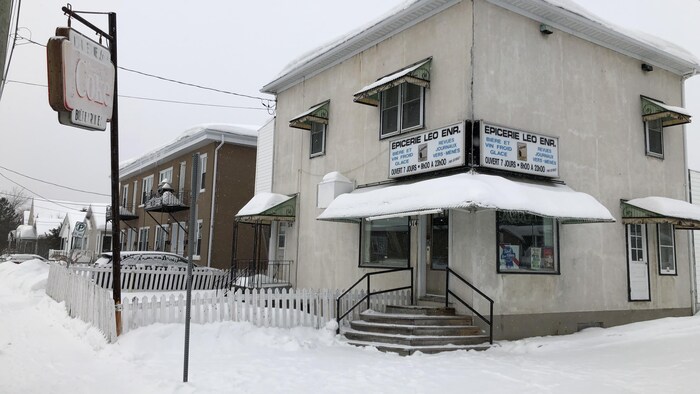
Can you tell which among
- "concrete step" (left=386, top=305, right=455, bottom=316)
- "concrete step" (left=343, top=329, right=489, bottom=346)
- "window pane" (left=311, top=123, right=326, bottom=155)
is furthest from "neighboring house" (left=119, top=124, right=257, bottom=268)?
"concrete step" (left=343, top=329, right=489, bottom=346)

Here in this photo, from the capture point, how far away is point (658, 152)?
1530cm

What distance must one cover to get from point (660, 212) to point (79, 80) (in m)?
A: 12.7

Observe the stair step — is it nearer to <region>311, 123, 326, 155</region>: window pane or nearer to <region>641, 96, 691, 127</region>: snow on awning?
<region>311, 123, 326, 155</region>: window pane

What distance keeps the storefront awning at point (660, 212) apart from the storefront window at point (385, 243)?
5.55 metres

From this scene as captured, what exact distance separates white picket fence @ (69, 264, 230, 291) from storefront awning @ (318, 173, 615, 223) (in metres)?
10.8

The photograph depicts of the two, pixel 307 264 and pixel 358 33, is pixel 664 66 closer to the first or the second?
pixel 358 33

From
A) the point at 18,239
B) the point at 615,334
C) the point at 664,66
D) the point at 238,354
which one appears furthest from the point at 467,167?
the point at 18,239

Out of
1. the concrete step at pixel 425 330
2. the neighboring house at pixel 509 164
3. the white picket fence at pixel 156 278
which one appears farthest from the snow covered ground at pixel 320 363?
the white picket fence at pixel 156 278

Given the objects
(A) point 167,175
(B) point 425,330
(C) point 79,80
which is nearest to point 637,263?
(B) point 425,330

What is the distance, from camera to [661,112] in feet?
47.4

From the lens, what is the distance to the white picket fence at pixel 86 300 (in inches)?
420

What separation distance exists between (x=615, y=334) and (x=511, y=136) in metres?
4.58

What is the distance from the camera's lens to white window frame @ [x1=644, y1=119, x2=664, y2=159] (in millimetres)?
14992

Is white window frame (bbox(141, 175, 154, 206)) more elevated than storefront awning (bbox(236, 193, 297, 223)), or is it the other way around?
white window frame (bbox(141, 175, 154, 206))
